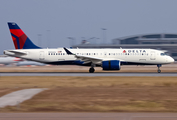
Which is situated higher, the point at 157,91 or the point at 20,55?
the point at 20,55

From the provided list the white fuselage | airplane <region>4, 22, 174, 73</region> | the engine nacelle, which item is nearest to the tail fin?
airplane <region>4, 22, 174, 73</region>

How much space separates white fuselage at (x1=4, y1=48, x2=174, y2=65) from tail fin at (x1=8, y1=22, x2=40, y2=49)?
1.06m

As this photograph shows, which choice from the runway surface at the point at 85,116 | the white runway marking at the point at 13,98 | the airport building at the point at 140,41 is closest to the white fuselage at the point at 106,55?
the white runway marking at the point at 13,98

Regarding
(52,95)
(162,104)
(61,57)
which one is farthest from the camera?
(61,57)

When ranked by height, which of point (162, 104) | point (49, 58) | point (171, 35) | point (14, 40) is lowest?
point (162, 104)

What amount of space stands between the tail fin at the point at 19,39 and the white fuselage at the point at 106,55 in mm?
1060

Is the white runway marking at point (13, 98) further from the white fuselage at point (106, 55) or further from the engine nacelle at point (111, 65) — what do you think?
the white fuselage at point (106, 55)

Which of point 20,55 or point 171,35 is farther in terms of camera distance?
point 171,35

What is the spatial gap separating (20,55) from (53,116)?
30230 mm

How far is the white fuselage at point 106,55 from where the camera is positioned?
3931cm

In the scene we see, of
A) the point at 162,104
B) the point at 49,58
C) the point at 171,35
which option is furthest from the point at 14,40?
the point at 171,35

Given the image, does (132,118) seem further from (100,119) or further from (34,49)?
(34,49)

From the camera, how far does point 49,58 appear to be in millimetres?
40969

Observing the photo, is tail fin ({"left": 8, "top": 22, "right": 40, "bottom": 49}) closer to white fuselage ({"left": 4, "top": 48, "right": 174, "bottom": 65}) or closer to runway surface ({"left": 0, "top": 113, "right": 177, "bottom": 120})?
white fuselage ({"left": 4, "top": 48, "right": 174, "bottom": 65})
